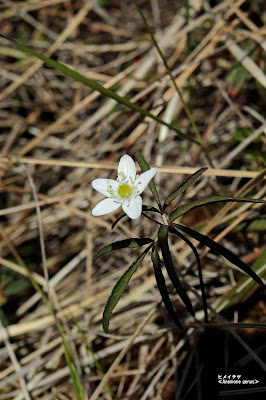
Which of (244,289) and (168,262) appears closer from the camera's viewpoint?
(168,262)

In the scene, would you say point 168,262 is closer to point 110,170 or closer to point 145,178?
point 145,178

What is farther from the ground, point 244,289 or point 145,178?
point 145,178

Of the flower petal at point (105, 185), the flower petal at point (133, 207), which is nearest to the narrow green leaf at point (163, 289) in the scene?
the flower petal at point (133, 207)

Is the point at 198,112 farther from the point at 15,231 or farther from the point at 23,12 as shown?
the point at 23,12

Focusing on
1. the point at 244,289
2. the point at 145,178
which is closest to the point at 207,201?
the point at 145,178

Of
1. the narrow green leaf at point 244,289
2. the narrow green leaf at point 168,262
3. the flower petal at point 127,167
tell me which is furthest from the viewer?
the narrow green leaf at point 244,289

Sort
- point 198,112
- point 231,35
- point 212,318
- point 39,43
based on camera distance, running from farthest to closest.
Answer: point 39,43 → point 198,112 → point 231,35 → point 212,318

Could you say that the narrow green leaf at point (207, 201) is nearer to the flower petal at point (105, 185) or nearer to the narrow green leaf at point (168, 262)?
the narrow green leaf at point (168, 262)

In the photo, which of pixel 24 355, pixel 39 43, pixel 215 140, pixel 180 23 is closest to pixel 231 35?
pixel 180 23
